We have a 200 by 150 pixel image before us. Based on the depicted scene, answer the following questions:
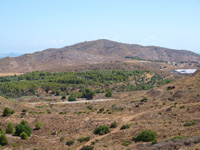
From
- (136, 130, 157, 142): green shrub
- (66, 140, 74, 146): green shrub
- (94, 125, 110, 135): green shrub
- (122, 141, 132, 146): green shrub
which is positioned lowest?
(66, 140, 74, 146): green shrub

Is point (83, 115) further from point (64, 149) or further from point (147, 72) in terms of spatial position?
point (147, 72)

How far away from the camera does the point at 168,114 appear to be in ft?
108

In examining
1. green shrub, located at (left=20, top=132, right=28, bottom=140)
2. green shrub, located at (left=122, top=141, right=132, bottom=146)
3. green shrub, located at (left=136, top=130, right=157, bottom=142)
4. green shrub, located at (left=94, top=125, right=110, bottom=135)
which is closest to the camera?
green shrub, located at (left=122, top=141, right=132, bottom=146)

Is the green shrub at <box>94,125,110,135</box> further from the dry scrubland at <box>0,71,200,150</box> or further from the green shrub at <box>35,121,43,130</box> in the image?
the green shrub at <box>35,121,43,130</box>

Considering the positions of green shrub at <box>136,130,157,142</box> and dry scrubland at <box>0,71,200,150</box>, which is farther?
green shrub at <box>136,130,157,142</box>

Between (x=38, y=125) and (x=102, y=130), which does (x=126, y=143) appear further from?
(x=38, y=125)

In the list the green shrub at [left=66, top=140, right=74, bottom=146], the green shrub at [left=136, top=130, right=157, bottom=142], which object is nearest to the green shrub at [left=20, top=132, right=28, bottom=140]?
the green shrub at [left=66, top=140, right=74, bottom=146]

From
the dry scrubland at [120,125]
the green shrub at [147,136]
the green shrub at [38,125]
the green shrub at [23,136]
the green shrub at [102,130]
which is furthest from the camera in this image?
the green shrub at [38,125]

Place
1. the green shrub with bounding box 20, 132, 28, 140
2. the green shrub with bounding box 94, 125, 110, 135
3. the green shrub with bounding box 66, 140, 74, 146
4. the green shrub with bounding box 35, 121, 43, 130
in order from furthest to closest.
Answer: the green shrub with bounding box 35, 121, 43, 130 → the green shrub with bounding box 94, 125, 110, 135 → the green shrub with bounding box 20, 132, 28, 140 → the green shrub with bounding box 66, 140, 74, 146

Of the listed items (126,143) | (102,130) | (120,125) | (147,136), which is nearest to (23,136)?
(102,130)

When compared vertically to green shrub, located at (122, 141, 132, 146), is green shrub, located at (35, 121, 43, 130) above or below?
below

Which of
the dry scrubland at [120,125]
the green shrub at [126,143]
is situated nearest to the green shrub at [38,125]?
the dry scrubland at [120,125]

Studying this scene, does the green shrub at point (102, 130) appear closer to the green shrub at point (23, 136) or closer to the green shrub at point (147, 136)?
the green shrub at point (147, 136)

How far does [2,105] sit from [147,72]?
90.1 metres
